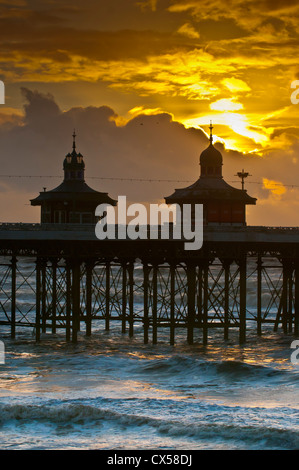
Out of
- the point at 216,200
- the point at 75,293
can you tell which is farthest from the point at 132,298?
the point at 216,200

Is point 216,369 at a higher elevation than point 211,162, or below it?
below

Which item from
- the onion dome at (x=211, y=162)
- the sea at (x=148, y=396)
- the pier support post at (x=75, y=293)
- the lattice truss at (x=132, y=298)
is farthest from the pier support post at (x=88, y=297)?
the onion dome at (x=211, y=162)

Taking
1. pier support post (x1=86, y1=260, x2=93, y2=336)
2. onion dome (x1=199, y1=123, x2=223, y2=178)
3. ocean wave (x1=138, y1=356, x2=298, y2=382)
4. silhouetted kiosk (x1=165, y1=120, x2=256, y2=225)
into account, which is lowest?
ocean wave (x1=138, y1=356, x2=298, y2=382)

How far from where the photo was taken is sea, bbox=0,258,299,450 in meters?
28.1

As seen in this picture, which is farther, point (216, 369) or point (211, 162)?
point (211, 162)

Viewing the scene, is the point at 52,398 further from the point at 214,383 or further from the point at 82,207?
the point at 82,207

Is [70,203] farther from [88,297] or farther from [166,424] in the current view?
[166,424]

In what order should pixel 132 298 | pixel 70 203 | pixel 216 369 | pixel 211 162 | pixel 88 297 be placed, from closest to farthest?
1. pixel 216 369
2. pixel 88 297
3. pixel 132 298
4. pixel 70 203
5. pixel 211 162

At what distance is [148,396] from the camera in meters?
33.8

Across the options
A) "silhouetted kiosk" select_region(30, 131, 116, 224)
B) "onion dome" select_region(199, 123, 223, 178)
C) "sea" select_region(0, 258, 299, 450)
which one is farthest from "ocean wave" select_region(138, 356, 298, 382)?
"onion dome" select_region(199, 123, 223, 178)

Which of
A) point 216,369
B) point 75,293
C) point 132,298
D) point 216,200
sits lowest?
point 216,369

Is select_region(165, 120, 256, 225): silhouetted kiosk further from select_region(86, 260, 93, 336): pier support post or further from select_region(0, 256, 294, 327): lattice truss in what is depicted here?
select_region(86, 260, 93, 336): pier support post

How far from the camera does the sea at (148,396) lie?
28078 mm
